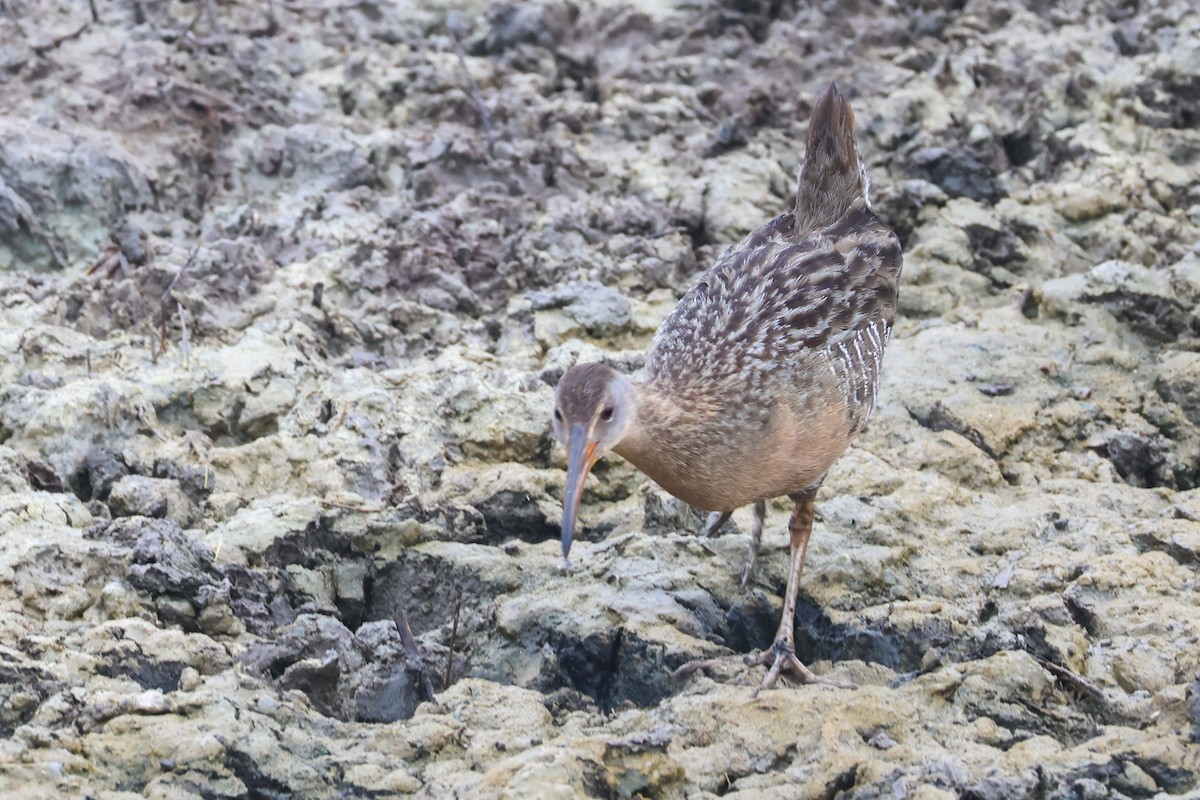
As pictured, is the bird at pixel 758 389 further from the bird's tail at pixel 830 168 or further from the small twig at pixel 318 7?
the small twig at pixel 318 7

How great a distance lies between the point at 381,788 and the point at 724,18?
20.2 ft

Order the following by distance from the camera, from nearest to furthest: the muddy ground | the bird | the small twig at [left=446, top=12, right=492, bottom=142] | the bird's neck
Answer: the muddy ground < the bird < the bird's neck < the small twig at [left=446, top=12, right=492, bottom=142]

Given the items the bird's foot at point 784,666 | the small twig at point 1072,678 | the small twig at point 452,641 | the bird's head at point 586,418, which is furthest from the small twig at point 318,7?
the small twig at point 1072,678

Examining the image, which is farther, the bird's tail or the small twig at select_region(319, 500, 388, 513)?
the bird's tail

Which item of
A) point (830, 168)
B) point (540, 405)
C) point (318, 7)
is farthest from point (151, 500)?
point (318, 7)

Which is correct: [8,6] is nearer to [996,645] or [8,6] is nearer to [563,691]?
[563,691]

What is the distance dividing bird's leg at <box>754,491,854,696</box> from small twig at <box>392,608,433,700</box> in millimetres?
968

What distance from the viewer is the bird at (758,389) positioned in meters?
4.41

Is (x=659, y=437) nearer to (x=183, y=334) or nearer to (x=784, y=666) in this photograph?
(x=784, y=666)

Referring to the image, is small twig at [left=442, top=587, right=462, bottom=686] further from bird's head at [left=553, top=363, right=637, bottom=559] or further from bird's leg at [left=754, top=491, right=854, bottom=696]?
bird's leg at [left=754, top=491, right=854, bottom=696]

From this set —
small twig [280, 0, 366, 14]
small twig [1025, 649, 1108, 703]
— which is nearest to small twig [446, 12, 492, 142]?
small twig [280, 0, 366, 14]

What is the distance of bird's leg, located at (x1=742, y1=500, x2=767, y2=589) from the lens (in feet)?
16.1

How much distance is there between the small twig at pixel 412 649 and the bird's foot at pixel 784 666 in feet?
3.26

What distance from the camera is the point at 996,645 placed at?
4.25 meters
